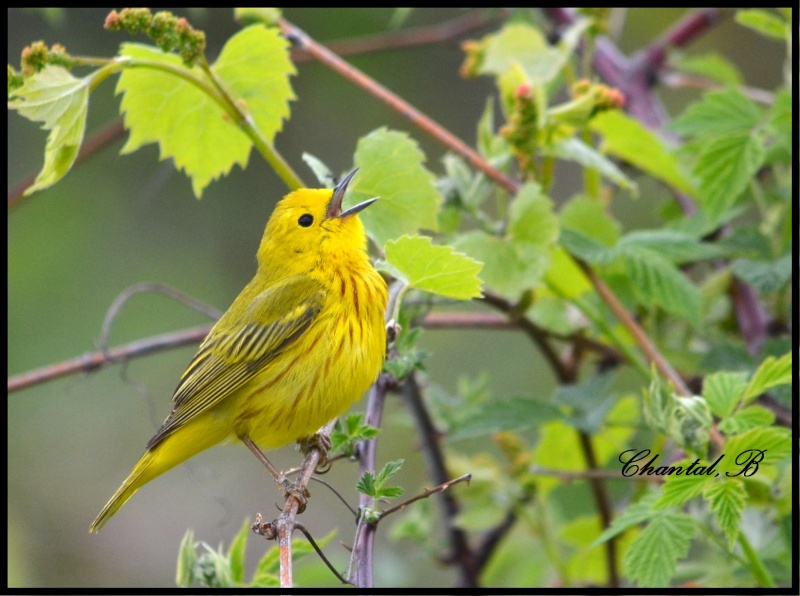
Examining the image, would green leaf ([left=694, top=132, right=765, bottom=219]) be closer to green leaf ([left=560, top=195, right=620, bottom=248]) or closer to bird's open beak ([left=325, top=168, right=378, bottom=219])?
green leaf ([left=560, top=195, right=620, bottom=248])

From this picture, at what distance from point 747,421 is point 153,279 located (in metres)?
3.83

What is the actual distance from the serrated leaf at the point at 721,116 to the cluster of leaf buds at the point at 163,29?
133cm

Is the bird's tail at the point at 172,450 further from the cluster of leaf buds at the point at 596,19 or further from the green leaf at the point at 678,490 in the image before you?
the cluster of leaf buds at the point at 596,19

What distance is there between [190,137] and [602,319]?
124 centimetres

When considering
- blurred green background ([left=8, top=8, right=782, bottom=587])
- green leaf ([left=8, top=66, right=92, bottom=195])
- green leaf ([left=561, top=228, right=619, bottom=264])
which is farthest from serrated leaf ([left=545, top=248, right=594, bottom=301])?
blurred green background ([left=8, top=8, right=782, bottom=587])

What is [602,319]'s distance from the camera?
8.86 ft

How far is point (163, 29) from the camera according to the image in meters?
1.96

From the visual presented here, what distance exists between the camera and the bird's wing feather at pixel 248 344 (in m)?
2.60

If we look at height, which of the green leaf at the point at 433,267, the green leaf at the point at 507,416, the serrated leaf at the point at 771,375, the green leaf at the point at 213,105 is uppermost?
the green leaf at the point at 213,105

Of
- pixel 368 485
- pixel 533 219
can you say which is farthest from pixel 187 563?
pixel 533 219

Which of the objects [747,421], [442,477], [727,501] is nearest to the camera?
[727,501]

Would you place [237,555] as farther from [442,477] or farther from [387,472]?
[442,477]

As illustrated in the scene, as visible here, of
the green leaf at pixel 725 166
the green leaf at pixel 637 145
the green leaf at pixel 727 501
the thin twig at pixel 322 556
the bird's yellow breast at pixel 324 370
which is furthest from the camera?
the green leaf at pixel 637 145

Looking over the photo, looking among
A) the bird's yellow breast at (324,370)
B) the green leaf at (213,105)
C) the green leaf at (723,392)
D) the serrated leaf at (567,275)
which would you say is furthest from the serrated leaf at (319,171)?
the green leaf at (723,392)
